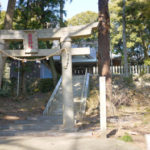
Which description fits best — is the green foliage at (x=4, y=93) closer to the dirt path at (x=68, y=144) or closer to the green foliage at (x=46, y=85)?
the green foliage at (x=46, y=85)

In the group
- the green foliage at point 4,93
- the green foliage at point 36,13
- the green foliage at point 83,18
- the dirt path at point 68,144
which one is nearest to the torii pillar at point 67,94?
the dirt path at point 68,144

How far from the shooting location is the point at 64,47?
813 centimetres

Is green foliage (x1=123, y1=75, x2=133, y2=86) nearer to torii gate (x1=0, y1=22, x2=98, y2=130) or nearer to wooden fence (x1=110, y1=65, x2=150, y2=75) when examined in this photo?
wooden fence (x1=110, y1=65, x2=150, y2=75)

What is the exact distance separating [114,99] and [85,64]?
593 inches

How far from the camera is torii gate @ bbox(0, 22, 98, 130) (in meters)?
7.92

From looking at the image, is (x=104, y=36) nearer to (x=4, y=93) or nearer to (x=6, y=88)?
(x=4, y=93)

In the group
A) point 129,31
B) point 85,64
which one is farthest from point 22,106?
point 129,31

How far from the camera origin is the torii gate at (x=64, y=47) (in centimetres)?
792

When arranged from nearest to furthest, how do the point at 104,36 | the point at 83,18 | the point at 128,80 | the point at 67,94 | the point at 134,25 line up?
1. the point at 67,94
2. the point at 104,36
3. the point at 128,80
4. the point at 134,25
5. the point at 83,18

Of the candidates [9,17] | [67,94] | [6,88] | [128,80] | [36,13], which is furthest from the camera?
[6,88]

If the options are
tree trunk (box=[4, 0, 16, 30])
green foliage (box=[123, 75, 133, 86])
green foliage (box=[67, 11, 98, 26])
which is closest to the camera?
tree trunk (box=[4, 0, 16, 30])

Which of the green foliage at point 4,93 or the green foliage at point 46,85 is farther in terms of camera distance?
the green foliage at point 46,85

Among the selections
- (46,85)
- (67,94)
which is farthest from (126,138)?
(46,85)

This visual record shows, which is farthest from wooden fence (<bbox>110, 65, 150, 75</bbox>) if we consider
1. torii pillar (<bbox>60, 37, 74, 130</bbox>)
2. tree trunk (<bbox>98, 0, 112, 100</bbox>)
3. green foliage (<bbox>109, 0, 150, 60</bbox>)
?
torii pillar (<bbox>60, 37, 74, 130</bbox>)
